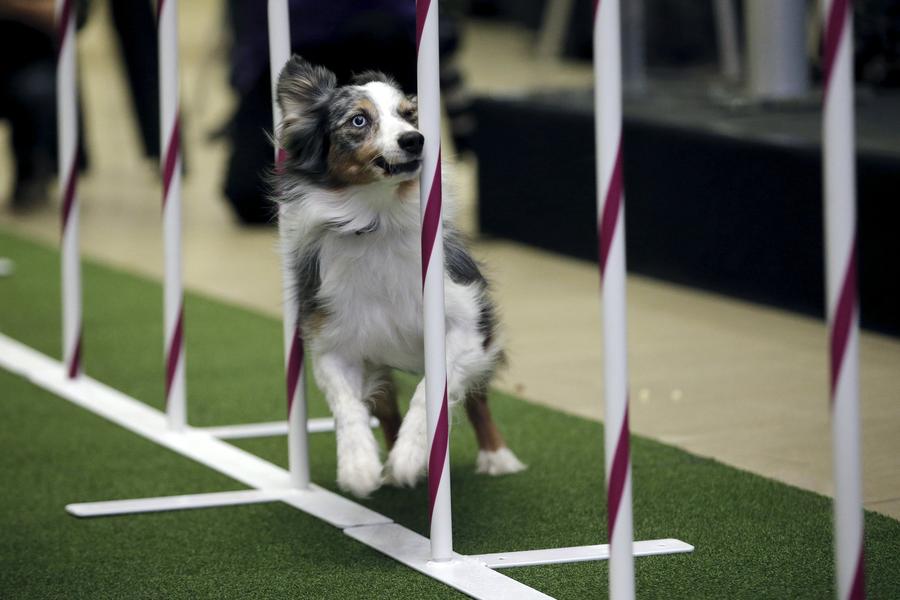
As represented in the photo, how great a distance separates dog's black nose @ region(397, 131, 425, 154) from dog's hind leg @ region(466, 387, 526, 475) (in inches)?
34.2

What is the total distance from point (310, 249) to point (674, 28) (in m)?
9.74

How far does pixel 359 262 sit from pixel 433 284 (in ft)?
1.22

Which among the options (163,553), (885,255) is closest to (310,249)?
(163,553)

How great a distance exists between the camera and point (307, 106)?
310cm

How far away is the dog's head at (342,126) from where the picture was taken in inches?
114

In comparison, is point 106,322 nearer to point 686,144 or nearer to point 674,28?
point 686,144

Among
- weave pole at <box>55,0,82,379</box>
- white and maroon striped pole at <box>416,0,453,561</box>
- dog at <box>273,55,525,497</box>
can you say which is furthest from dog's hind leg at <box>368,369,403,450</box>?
weave pole at <box>55,0,82,379</box>

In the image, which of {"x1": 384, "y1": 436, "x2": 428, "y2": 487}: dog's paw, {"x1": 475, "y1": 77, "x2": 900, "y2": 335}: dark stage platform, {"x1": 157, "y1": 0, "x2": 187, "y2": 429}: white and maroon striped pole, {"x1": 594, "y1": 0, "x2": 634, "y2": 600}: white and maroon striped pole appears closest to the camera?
{"x1": 594, "y1": 0, "x2": 634, "y2": 600}: white and maroon striped pole

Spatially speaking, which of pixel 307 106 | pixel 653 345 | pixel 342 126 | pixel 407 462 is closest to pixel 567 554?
pixel 407 462

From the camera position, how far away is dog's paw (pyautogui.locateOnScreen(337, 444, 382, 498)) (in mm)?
2898

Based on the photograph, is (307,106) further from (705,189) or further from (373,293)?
(705,189)

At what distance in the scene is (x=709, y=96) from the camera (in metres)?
6.73

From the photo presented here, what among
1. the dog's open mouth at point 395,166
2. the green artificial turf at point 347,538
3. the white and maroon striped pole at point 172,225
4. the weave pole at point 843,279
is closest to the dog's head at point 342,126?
the dog's open mouth at point 395,166

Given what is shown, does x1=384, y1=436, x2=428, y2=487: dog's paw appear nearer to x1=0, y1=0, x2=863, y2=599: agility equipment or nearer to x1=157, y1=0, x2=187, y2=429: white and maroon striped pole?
x1=0, y1=0, x2=863, y2=599: agility equipment
